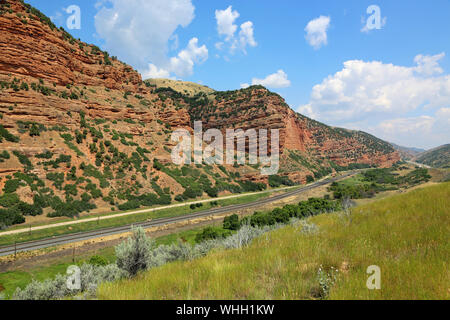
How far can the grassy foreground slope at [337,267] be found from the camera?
296 cm

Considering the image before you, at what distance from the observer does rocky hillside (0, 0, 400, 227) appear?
3216 centimetres

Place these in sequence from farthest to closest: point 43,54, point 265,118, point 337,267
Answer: point 265,118 < point 43,54 < point 337,267

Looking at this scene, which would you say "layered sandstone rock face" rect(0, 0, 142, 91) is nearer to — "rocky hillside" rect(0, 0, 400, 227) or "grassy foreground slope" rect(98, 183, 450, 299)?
"rocky hillside" rect(0, 0, 400, 227)

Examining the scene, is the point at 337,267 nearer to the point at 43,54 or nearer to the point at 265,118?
the point at 43,54

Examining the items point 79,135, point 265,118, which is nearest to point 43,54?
point 79,135

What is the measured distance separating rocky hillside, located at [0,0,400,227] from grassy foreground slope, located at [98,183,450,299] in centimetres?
3353

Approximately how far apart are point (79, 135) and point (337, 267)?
50.7 metres

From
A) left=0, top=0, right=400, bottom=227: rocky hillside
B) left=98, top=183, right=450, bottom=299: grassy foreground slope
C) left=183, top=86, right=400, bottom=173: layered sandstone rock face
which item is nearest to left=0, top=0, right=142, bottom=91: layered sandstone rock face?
left=0, top=0, right=400, bottom=227: rocky hillside

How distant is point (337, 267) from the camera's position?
380 centimetres
